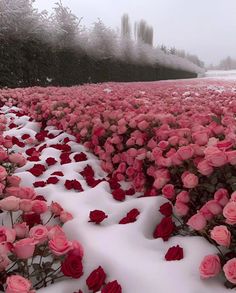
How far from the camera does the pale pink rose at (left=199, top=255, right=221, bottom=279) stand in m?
1.63

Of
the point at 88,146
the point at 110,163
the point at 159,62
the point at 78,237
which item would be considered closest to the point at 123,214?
the point at 78,237

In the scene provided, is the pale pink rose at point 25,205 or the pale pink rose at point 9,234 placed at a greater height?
the pale pink rose at point 25,205

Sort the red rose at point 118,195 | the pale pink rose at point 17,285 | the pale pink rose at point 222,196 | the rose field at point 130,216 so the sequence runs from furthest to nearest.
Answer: the red rose at point 118,195
the pale pink rose at point 222,196
the rose field at point 130,216
the pale pink rose at point 17,285

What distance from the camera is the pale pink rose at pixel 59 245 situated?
168 cm

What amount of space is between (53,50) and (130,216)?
49.1 ft

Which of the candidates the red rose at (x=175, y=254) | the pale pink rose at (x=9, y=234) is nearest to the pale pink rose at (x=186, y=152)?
the red rose at (x=175, y=254)

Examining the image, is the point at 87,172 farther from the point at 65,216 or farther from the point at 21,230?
the point at 21,230

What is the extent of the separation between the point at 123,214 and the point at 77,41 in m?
18.1

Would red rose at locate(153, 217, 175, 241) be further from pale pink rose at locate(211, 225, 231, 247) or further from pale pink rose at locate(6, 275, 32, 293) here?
pale pink rose at locate(6, 275, 32, 293)

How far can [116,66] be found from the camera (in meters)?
25.7

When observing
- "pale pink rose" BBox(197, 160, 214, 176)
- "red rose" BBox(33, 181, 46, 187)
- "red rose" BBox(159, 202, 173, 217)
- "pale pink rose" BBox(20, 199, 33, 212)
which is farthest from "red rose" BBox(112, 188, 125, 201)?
"pale pink rose" BBox(197, 160, 214, 176)

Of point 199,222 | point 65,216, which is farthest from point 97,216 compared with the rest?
point 199,222

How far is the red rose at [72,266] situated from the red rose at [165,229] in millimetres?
477

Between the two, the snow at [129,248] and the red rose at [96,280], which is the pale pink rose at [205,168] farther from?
the red rose at [96,280]
